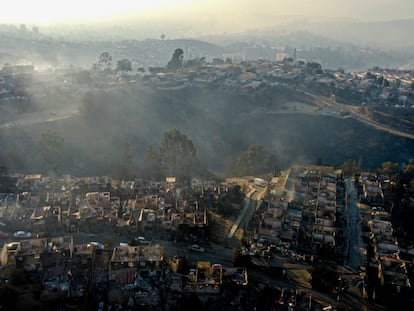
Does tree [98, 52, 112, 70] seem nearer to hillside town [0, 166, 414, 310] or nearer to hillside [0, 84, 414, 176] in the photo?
hillside [0, 84, 414, 176]

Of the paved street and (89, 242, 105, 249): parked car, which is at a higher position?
(89, 242, 105, 249): parked car

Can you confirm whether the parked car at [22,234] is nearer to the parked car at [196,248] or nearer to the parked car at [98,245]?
the parked car at [98,245]

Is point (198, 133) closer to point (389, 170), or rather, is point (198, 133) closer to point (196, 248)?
point (389, 170)

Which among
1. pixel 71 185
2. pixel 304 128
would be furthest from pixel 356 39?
pixel 71 185

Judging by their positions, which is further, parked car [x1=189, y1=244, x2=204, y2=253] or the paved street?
the paved street

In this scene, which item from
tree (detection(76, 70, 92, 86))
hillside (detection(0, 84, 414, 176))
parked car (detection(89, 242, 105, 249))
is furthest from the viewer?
tree (detection(76, 70, 92, 86))

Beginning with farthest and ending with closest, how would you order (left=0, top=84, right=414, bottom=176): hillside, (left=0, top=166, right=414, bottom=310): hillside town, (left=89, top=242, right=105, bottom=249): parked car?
(left=0, top=84, right=414, bottom=176): hillside → (left=89, top=242, right=105, bottom=249): parked car → (left=0, top=166, right=414, bottom=310): hillside town

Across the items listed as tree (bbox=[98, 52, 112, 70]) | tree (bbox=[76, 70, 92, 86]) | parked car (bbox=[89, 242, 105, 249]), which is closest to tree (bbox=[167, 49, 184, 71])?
tree (bbox=[98, 52, 112, 70])

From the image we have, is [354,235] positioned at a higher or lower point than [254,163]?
lower

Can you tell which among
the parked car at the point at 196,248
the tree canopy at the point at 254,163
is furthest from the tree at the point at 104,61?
the parked car at the point at 196,248

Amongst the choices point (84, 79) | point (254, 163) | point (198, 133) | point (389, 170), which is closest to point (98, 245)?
point (254, 163)
